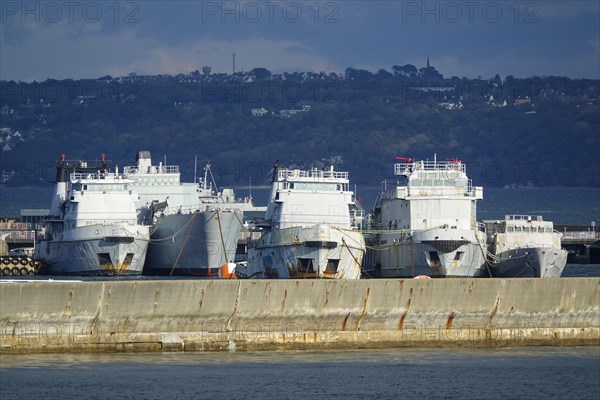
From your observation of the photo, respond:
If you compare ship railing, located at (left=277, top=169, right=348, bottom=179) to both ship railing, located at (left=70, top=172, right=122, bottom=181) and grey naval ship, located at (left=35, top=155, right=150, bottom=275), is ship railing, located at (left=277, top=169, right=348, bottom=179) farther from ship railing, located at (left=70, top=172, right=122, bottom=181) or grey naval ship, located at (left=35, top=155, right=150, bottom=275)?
ship railing, located at (left=70, top=172, right=122, bottom=181)

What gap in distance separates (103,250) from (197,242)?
524 cm

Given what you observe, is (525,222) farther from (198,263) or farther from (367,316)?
(367,316)

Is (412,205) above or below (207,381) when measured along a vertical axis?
above

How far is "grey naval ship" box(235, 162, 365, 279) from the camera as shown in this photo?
66688 mm

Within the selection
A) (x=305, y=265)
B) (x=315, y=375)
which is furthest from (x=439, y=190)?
(x=315, y=375)

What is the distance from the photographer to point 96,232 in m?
78.9

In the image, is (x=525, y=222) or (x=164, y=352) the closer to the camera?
(x=164, y=352)

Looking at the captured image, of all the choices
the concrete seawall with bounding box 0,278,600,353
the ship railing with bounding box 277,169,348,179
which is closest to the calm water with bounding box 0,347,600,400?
the concrete seawall with bounding box 0,278,600,353

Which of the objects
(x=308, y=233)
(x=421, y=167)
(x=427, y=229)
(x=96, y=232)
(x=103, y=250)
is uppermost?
(x=421, y=167)

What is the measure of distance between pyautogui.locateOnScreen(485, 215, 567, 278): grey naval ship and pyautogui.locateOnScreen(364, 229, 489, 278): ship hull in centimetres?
106

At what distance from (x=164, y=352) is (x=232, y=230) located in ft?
A: 117

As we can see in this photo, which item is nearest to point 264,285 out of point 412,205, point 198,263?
point 412,205

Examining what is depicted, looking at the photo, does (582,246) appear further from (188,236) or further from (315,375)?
(315,375)

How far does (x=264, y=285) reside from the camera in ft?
155
